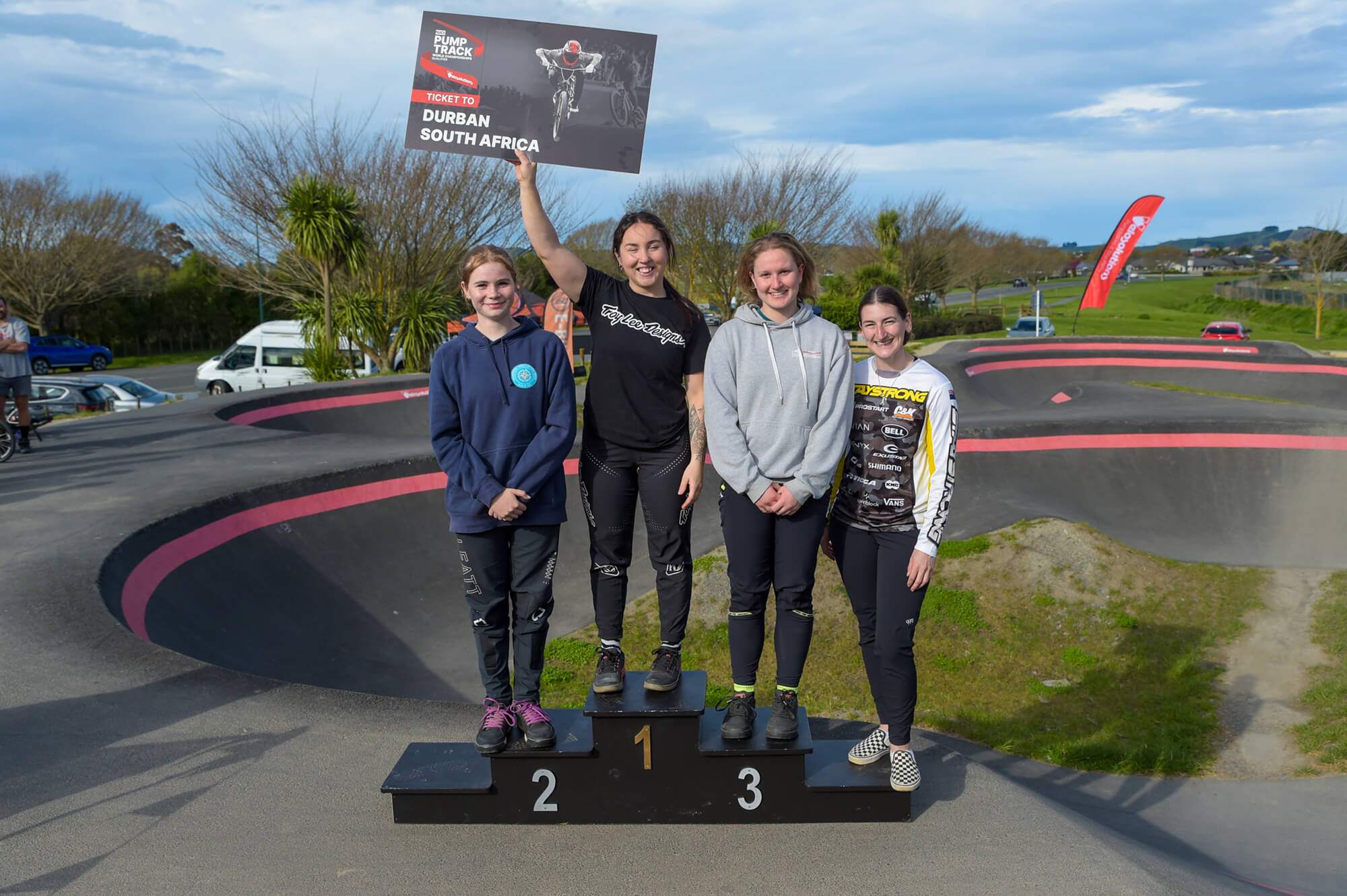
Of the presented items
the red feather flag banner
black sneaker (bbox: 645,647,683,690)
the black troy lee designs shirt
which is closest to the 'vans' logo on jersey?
the black troy lee designs shirt

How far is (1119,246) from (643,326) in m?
30.7

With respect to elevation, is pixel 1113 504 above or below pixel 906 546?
below

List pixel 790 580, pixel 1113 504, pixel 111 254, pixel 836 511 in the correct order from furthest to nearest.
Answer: pixel 111 254
pixel 1113 504
pixel 836 511
pixel 790 580

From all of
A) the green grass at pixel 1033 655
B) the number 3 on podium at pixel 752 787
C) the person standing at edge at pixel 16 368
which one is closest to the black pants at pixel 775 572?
the number 3 on podium at pixel 752 787

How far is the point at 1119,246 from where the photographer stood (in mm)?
30219

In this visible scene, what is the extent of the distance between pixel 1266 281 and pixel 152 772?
82.0 m

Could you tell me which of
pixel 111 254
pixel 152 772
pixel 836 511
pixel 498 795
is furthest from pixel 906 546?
pixel 111 254

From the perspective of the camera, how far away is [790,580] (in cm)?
384

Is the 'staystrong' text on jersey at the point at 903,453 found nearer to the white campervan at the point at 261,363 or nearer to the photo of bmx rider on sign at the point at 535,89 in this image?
the photo of bmx rider on sign at the point at 535,89

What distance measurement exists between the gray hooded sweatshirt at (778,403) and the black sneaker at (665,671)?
83 centimetres

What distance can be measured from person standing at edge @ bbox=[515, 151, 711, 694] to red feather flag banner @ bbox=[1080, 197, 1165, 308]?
27.8 m

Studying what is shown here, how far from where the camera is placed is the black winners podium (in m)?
3.85

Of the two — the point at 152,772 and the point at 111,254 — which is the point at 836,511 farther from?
the point at 111,254

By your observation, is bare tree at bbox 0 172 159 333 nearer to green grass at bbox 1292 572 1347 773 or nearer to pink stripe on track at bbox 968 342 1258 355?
pink stripe on track at bbox 968 342 1258 355
